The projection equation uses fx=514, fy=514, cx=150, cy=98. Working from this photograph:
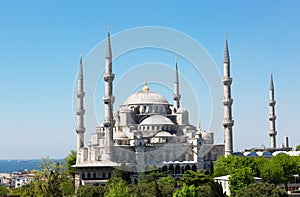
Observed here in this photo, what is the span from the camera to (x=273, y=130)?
182 ft

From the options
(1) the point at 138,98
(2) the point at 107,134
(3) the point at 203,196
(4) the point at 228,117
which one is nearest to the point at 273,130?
(4) the point at 228,117

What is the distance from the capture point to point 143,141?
160 feet

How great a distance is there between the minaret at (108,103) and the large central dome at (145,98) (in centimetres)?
1100

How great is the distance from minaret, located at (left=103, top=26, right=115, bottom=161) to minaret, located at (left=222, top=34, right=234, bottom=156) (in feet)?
35.1

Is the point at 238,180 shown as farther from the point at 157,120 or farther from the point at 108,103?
the point at 157,120

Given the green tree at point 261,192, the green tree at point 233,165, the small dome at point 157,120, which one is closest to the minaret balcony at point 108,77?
the small dome at point 157,120

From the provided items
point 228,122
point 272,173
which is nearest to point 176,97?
point 228,122

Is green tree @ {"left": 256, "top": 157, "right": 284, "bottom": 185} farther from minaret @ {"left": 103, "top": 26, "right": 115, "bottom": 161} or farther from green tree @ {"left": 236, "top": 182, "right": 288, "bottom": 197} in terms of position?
minaret @ {"left": 103, "top": 26, "right": 115, "bottom": 161}

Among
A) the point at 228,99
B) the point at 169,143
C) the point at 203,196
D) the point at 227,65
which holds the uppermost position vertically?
the point at 227,65

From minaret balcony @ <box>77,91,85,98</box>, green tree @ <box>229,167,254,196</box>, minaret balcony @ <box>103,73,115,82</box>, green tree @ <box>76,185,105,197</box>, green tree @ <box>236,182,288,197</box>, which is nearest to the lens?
green tree @ <box>236,182,288,197</box>

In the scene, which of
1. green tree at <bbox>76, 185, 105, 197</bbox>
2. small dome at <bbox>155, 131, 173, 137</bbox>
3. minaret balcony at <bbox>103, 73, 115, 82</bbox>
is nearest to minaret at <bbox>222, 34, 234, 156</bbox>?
small dome at <bbox>155, 131, 173, 137</bbox>

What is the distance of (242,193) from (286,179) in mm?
14844

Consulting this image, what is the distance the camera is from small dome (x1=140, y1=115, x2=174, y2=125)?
5306cm

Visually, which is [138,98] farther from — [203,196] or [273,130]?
[203,196]
